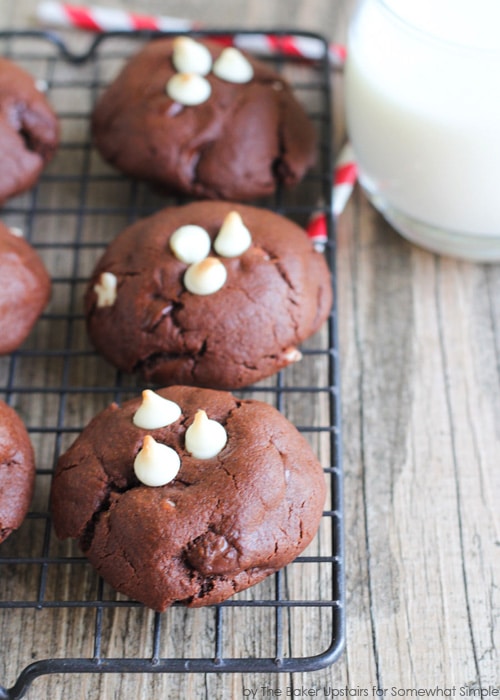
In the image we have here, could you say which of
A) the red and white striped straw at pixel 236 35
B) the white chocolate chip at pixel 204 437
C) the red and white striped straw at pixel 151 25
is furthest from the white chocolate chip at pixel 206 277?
the red and white striped straw at pixel 151 25

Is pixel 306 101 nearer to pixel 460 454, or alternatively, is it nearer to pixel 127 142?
pixel 127 142

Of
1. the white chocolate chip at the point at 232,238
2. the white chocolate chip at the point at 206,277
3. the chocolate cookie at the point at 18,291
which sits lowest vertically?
the chocolate cookie at the point at 18,291

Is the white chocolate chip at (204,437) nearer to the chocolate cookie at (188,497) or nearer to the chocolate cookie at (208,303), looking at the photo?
the chocolate cookie at (188,497)

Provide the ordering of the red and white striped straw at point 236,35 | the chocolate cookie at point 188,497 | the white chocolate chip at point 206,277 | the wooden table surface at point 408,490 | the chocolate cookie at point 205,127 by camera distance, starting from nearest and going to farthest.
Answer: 1. the chocolate cookie at point 188,497
2. the wooden table surface at point 408,490
3. the white chocolate chip at point 206,277
4. the chocolate cookie at point 205,127
5. the red and white striped straw at point 236,35

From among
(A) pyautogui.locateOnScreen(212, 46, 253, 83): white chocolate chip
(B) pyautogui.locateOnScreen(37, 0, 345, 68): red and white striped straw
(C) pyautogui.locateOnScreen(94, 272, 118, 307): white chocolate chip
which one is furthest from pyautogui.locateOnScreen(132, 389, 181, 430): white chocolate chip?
(B) pyautogui.locateOnScreen(37, 0, 345, 68): red and white striped straw

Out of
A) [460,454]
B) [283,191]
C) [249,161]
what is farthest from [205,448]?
[283,191]

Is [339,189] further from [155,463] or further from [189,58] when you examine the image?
[155,463]
